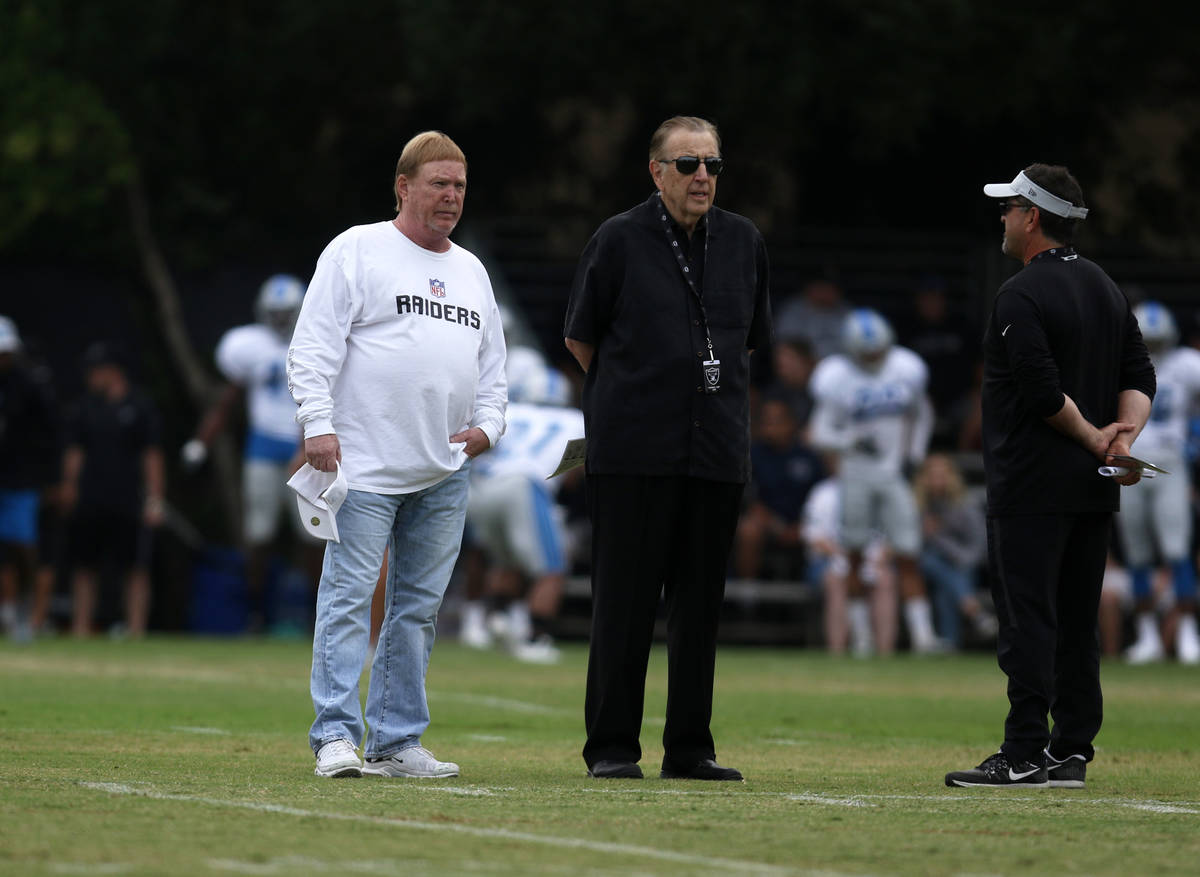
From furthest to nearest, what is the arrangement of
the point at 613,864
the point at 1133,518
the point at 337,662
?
the point at 1133,518
the point at 337,662
the point at 613,864

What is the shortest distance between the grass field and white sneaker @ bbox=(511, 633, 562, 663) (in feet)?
9.29

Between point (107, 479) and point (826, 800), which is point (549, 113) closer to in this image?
point (107, 479)

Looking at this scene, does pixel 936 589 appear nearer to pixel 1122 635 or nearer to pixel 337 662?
pixel 1122 635

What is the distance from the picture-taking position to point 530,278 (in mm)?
Result: 23188

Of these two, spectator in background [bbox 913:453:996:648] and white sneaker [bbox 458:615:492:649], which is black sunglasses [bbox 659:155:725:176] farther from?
spectator in background [bbox 913:453:996:648]

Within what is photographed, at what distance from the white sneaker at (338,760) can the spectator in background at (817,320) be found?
13.3m

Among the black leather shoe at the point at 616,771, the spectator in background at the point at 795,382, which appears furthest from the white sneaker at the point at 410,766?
the spectator in background at the point at 795,382

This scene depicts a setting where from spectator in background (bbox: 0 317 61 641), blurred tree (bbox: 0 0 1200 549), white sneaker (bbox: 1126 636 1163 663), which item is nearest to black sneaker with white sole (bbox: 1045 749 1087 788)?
white sneaker (bbox: 1126 636 1163 663)

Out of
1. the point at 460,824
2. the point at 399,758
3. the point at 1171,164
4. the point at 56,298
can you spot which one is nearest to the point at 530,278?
the point at 56,298

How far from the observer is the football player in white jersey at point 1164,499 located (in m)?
16.9

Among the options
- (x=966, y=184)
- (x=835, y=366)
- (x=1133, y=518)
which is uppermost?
(x=966, y=184)

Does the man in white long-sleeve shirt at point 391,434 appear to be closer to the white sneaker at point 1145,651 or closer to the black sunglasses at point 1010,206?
the black sunglasses at point 1010,206

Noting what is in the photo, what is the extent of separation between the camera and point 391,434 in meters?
7.93

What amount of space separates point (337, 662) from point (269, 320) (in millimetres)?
10732
